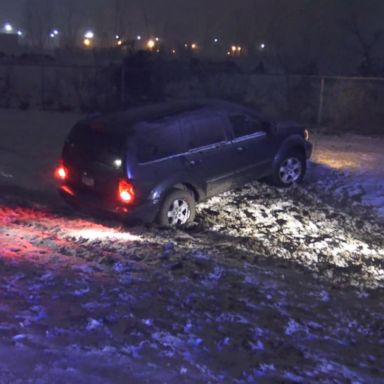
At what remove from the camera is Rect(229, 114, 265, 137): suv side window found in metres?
9.31

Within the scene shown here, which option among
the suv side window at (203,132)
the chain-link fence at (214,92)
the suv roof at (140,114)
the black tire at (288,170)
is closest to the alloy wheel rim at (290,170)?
the black tire at (288,170)

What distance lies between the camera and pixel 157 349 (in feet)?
14.6

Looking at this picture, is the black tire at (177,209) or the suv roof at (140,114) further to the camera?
the black tire at (177,209)

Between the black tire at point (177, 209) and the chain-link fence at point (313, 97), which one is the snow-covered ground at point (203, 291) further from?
the chain-link fence at point (313, 97)

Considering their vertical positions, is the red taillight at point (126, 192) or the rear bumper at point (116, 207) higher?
the red taillight at point (126, 192)

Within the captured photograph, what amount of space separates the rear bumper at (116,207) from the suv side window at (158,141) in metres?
0.62

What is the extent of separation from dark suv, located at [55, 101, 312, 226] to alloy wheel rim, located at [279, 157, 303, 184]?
766mm

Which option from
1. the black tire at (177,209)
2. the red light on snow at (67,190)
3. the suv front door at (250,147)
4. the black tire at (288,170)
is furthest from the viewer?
the black tire at (288,170)

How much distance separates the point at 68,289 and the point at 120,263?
1.02m

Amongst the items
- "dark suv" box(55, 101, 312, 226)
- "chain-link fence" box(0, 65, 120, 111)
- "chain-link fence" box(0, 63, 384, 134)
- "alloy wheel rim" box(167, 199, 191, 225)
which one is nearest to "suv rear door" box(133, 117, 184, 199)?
"dark suv" box(55, 101, 312, 226)

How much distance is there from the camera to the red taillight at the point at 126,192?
7.77 metres

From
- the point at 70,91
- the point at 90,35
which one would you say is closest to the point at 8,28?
the point at 90,35

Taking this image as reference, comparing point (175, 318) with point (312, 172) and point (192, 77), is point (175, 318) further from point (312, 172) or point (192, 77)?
point (192, 77)

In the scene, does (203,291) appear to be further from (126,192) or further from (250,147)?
(250,147)
